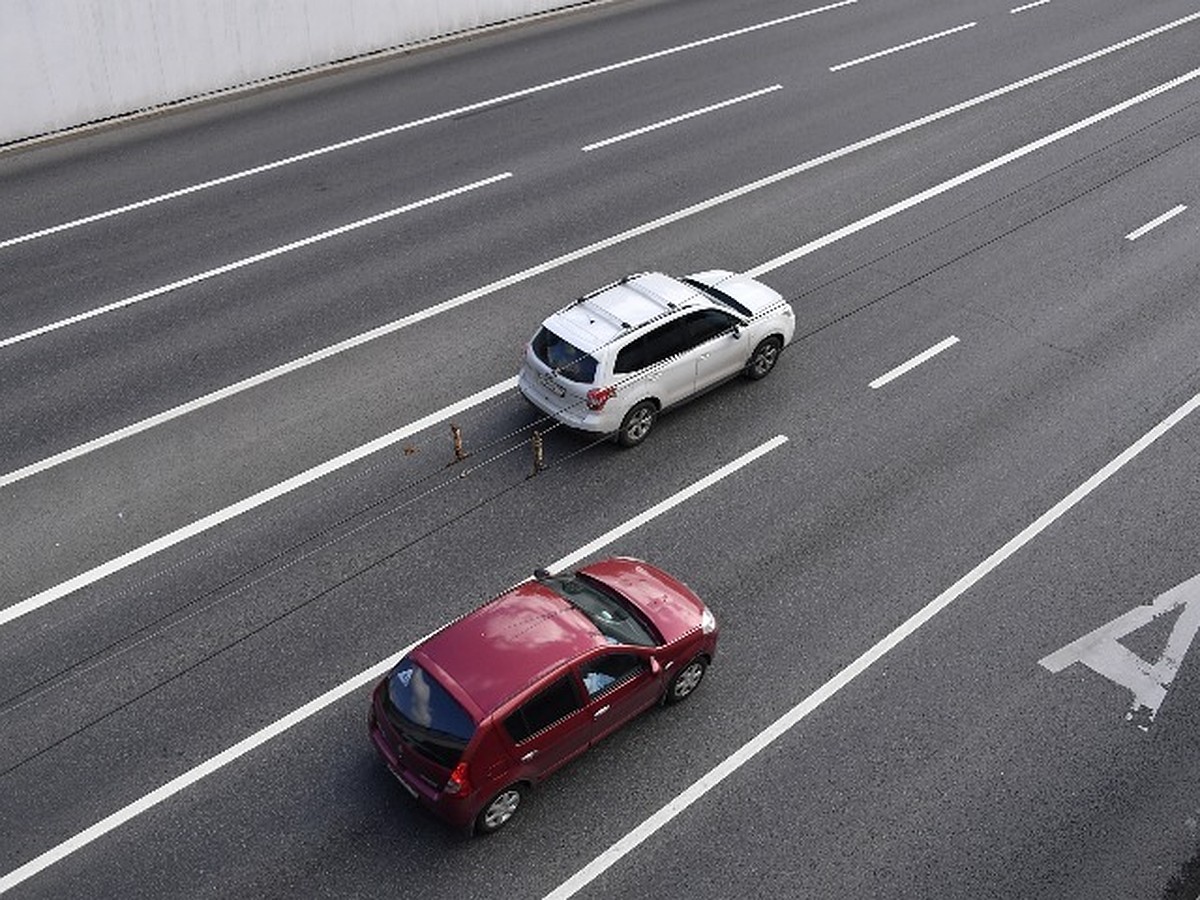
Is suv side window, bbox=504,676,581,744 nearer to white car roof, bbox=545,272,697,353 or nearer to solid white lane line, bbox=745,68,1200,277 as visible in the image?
white car roof, bbox=545,272,697,353

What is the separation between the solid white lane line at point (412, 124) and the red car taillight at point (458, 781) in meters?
14.7

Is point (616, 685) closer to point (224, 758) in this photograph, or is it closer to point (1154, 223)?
point (224, 758)

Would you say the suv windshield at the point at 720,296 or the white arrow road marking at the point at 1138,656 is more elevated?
the suv windshield at the point at 720,296

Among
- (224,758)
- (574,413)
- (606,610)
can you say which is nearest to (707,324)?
(574,413)

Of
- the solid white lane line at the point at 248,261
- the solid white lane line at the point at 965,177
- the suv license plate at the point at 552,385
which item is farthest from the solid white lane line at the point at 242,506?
the solid white lane line at the point at 965,177

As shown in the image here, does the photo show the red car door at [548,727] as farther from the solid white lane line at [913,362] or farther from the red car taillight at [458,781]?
the solid white lane line at [913,362]

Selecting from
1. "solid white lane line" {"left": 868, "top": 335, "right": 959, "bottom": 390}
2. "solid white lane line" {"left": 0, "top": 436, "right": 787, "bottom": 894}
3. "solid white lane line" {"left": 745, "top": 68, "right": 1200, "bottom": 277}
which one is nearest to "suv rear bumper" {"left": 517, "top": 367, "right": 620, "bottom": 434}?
"solid white lane line" {"left": 0, "top": 436, "right": 787, "bottom": 894}

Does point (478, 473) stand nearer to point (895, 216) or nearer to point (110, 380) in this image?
point (110, 380)

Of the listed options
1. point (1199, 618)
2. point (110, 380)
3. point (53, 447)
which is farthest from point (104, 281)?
point (1199, 618)

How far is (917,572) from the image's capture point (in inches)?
591

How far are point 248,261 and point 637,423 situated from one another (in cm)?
809

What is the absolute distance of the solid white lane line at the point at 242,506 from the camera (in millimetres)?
14203

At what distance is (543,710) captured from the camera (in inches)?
460

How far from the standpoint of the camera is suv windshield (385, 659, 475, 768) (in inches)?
443
